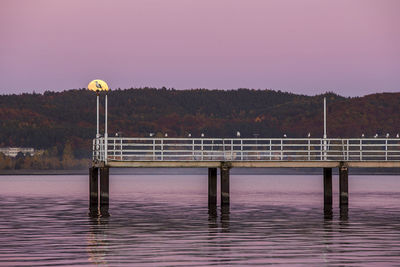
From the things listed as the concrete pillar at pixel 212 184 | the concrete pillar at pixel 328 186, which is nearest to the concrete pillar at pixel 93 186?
the concrete pillar at pixel 212 184

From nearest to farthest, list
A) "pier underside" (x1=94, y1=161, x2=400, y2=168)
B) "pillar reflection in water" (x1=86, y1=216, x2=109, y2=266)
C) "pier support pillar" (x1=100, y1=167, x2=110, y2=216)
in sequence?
"pillar reflection in water" (x1=86, y1=216, x2=109, y2=266)
"pier underside" (x1=94, y1=161, x2=400, y2=168)
"pier support pillar" (x1=100, y1=167, x2=110, y2=216)

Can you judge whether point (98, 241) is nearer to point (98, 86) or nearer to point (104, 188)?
point (104, 188)

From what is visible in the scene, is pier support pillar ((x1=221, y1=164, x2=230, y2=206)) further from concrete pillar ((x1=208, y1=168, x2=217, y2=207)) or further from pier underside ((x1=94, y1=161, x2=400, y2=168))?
concrete pillar ((x1=208, y1=168, x2=217, y2=207))

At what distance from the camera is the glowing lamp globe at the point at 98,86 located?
70812 mm

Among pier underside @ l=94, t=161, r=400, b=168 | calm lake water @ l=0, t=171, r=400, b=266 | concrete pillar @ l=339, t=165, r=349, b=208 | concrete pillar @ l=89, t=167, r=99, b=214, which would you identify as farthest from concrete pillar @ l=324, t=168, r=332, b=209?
concrete pillar @ l=89, t=167, r=99, b=214

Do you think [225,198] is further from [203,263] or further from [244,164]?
[203,263]

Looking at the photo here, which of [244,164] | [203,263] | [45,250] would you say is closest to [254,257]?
[203,263]

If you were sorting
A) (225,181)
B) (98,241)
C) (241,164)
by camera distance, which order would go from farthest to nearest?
(225,181), (241,164), (98,241)

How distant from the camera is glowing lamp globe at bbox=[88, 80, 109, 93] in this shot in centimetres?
7081

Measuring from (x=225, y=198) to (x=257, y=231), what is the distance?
1649cm

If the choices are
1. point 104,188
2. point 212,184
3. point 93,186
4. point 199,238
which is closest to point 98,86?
point 93,186

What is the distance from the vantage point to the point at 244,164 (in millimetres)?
64375

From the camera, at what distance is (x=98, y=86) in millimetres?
71000

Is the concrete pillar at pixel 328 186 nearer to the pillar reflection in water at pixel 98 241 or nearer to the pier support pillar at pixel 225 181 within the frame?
the pier support pillar at pixel 225 181
